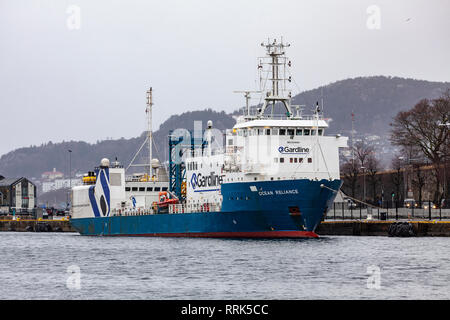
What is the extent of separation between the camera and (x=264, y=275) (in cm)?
3566

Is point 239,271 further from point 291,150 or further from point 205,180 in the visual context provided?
point 205,180

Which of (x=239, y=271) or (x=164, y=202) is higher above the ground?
(x=164, y=202)

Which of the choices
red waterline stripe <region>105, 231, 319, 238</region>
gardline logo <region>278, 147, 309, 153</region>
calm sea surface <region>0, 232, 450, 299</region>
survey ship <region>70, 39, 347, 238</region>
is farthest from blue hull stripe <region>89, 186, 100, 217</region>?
gardline logo <region>278, 147, 309, 153</region>

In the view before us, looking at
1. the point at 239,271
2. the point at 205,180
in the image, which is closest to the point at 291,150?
the point at 205,180

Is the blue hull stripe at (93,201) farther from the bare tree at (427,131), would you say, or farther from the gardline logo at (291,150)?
the bare tree at (427,131)

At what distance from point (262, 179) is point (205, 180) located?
27.8 feet

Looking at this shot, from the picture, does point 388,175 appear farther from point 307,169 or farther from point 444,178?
point 307,169

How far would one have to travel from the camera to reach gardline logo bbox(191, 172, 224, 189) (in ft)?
202

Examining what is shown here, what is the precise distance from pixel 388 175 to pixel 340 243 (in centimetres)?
6169

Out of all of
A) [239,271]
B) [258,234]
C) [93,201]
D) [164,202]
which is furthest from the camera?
[93,201]

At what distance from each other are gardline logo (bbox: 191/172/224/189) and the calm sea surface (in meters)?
8.29

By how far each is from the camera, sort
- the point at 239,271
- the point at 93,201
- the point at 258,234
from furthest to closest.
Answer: the point at 93,201, the point at 258,234, the point at 239,271

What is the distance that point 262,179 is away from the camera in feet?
184
